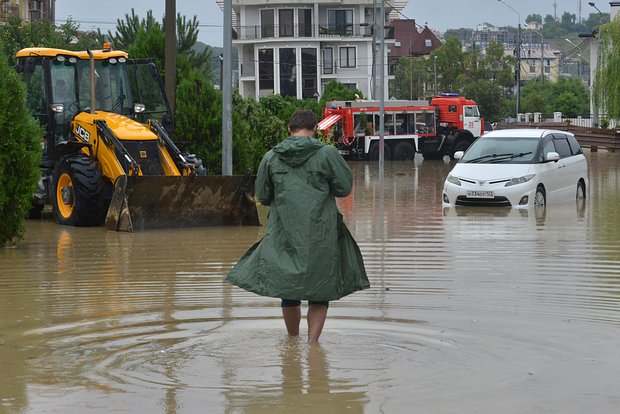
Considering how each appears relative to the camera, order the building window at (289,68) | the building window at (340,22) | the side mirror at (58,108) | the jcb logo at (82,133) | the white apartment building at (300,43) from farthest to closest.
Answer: the building window at (340,22) < the building window at (289,68) < the white apartment building at (300,43) < the side mirror at (58,108) < the jcb logo at (82,133)

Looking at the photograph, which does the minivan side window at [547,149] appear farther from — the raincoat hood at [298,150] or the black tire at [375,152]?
the black tire at [375,152]

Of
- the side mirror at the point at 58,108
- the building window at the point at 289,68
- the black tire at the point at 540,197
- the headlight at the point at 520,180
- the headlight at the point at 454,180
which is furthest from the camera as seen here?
the building window at the point at 289,68

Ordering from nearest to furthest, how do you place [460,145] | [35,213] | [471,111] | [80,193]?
[80,193], [35,213], [460,145], [471,111]

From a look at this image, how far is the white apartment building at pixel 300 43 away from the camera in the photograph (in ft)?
292

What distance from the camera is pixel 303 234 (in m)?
8.38

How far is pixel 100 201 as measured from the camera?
19.0m

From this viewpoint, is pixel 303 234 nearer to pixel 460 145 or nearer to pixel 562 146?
pixel 562 146

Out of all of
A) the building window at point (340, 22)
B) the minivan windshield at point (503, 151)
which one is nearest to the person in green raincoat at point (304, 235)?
the minivan windshield at point (503, 151)

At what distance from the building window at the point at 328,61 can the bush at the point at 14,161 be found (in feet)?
250

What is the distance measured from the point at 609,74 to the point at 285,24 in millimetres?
31943

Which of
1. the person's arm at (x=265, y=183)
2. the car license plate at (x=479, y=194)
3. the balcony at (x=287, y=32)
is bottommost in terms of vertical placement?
the car license plate at (x=479, y=194)

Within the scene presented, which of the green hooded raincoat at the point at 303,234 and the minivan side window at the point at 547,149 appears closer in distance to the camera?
the green hooded raincoat at the point at 303,234

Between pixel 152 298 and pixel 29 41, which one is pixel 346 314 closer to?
pixel 152 298

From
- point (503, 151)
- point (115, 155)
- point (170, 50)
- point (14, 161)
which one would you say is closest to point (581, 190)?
point (503, 151)
